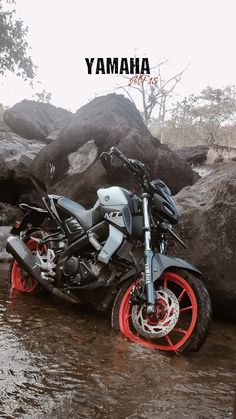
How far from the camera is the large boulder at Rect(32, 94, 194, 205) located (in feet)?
26.3

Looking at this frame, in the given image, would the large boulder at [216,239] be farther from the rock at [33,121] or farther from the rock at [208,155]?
the rock at [33,121]

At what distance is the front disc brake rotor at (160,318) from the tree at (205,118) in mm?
32400

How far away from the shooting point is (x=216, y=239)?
4566 millimetres

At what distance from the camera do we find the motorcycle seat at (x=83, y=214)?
4355mm

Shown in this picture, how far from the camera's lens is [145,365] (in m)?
3.05

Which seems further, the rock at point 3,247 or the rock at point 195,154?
the rock at point 195,154

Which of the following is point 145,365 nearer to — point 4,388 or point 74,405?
point 74,405

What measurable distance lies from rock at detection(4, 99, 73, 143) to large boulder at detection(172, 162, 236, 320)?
17707 mm

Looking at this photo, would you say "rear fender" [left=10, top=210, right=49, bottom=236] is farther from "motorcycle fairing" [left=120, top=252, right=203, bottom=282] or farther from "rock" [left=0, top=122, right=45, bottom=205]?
"rock" [left=0, top=122, right=45, bottom=205]

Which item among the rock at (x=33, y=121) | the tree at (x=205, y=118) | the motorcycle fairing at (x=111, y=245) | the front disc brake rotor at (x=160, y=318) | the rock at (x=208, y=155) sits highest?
the tree at (x=205, y=118)

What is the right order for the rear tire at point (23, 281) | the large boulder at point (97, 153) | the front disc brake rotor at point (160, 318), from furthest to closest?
the large boulder at point (97, 153) < the rear tire at point (23, 281) < the front disc brake rotor at point (160, 318)

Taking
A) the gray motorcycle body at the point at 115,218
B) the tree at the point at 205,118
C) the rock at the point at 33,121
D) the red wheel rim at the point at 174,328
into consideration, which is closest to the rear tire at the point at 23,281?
the gray motorcycle body at the point at 115,218

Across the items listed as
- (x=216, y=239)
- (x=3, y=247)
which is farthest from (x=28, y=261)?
(x=3, y=247)

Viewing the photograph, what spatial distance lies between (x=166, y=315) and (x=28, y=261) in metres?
1.86
